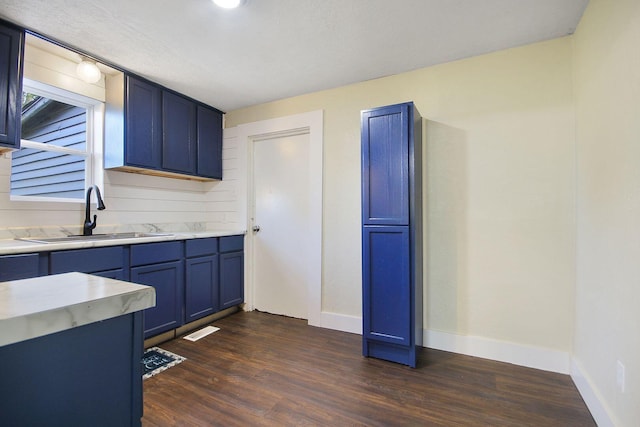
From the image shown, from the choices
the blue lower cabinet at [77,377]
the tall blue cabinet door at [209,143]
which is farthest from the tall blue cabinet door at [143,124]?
the blue lower cabinet at [77,377]

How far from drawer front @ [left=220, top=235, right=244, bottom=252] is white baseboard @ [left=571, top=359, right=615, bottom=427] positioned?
9.98 feet

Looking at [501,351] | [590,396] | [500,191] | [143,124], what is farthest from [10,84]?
[590,396]

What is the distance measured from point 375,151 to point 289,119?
50.0 inches

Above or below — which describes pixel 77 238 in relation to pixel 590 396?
above

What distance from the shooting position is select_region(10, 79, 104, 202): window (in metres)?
2.37

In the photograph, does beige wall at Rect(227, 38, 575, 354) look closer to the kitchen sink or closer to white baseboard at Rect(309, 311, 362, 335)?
white baseboard at Rect(309, 311, 362, 335)

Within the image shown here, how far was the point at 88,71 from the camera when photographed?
252cm

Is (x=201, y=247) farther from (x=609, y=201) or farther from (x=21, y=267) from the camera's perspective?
(x=609, y=201)

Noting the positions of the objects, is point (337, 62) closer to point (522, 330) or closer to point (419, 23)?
point (419, 23)

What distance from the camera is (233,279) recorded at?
335cm

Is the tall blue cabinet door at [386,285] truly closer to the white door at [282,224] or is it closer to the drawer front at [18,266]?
the white door at [282,224]

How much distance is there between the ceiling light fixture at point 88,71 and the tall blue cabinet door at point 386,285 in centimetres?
261

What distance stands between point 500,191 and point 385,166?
901mm

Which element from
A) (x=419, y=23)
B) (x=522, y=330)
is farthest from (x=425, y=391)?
(x=419, y=23)
